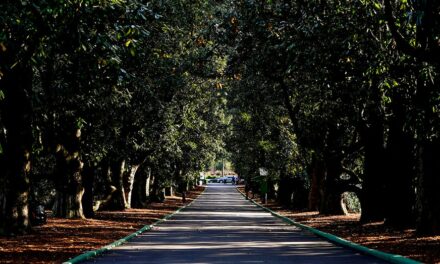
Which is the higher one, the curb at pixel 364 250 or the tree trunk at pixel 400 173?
the tree trunk at pixel 400 173

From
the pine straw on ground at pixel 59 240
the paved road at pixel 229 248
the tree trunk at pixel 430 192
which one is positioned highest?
the tree trunk at pixel 430 192

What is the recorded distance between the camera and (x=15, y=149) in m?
18.9

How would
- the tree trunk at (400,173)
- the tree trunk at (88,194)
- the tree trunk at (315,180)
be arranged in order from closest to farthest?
the tree trunk at (400,173)
the tree trunk at (88,194)
the tree trunk at (315,180)

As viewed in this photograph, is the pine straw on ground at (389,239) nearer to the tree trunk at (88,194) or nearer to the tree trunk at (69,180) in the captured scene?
the tree trunk at (69,180)

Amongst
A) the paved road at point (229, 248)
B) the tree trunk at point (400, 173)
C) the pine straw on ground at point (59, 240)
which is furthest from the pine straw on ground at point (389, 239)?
the pine straw on ground at point (59, 240)

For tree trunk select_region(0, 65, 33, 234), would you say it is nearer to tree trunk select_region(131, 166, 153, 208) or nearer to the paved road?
the paved road

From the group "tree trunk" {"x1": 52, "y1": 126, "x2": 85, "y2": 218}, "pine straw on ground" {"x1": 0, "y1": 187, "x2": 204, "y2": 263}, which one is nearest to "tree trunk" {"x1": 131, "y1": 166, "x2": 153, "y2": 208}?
"tree trunk" {"x1": 52, "y1": 126, "x2": 85, "y2": 218}

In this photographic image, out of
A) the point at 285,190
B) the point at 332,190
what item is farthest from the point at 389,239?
the point at 285,190

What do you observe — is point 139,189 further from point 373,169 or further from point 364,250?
point 364,250

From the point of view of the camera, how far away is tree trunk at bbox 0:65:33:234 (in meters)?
18.8

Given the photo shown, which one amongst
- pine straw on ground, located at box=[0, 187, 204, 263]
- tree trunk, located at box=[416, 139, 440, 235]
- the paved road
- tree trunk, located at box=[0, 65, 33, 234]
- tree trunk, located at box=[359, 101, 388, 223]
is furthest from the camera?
tree trunk, located at box=[359, 101, 388, 223]

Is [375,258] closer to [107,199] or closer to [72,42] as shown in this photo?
[72,42]

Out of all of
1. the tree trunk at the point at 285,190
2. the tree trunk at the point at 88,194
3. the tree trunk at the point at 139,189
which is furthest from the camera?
the tree trunk at the point at 285,190

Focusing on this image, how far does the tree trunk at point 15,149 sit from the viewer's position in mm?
18828
